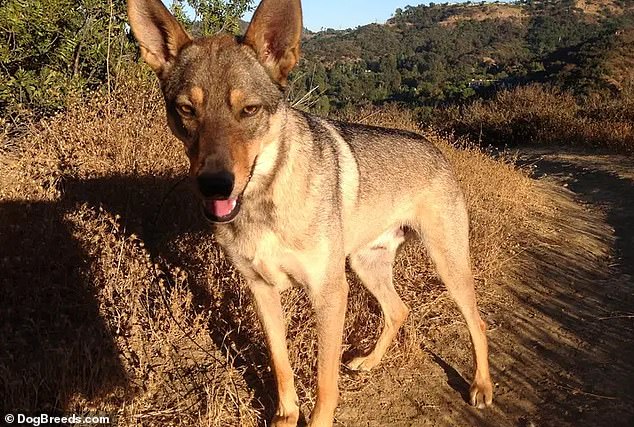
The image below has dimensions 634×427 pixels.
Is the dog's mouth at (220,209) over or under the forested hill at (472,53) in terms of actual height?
under

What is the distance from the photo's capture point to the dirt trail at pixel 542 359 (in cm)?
344

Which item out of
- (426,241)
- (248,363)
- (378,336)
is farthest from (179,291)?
(426,241)

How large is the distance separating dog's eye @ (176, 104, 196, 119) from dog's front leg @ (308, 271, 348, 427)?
116 cm

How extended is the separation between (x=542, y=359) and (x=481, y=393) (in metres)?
0.80

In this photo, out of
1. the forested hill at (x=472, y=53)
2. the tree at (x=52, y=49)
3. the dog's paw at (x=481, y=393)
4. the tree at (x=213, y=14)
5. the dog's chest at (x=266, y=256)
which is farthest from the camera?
the forested hill at (x=472, y=53)

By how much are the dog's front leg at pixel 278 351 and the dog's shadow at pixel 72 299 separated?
21cm

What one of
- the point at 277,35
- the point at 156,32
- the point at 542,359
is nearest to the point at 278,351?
the point at 277,35

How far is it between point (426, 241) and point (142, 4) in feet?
7.91

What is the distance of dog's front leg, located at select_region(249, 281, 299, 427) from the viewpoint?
121 inches

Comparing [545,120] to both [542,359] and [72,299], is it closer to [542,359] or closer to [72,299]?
[542,359]

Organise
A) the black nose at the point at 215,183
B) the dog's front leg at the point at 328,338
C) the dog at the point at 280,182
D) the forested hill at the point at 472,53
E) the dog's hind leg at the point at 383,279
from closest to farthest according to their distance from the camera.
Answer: the black nose at the point at 215,183 → the dog at the point at 280,182 → the dog's front leg at the point at 328,338 → the dog's hind leg at the point at 383,279 → the forested hill at the point at 472,53

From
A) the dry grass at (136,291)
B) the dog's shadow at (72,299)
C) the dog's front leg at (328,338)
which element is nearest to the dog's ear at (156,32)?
Answer: the dry grass at (136,291)

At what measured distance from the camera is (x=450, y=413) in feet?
11.5

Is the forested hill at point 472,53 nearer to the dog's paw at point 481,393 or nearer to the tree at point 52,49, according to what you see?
the tree at point 52,49
